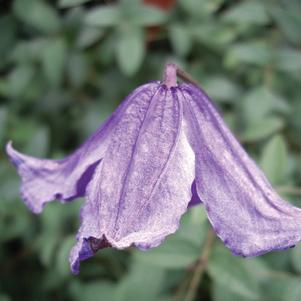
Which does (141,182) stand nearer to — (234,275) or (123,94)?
(234,275)

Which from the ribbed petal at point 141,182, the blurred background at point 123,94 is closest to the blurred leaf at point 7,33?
the blurred background at point 123,94

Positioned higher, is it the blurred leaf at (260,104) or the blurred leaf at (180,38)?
the blurred leaf at (180,38)

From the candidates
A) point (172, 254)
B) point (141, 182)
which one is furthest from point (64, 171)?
point (172, 254)

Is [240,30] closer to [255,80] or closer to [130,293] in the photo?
[255,80]

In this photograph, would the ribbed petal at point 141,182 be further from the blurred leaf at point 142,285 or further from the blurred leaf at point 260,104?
the blurred leaf at point 260,104

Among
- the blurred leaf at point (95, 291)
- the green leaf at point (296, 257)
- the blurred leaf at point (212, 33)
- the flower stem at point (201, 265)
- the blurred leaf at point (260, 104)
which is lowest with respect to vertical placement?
the blurred leaf at point (95, 291)

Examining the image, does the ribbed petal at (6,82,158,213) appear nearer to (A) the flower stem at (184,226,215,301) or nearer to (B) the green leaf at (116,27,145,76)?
(A) the flower stem at (184,226,215,301)

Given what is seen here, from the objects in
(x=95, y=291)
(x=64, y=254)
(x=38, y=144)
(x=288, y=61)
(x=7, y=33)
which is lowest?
(x=95, y=291)
